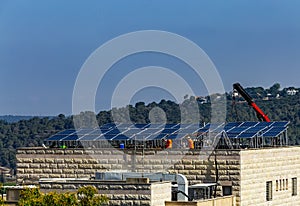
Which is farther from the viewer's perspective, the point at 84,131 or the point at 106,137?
the point at 84,131

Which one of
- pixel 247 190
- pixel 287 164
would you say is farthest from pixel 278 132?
pixel 247 190

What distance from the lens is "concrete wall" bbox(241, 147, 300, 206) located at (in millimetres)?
54156

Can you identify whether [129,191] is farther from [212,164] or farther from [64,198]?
[212,164]

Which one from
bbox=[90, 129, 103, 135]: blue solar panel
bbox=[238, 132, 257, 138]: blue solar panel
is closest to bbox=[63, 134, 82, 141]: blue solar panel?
bbox=[90, 129, 103, 135]: blue solar panel

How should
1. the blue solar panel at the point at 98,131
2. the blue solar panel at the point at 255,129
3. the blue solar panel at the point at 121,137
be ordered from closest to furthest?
the blue solar panel at the point at 121,137
the blue solar panel at the point at 255,129
the blue solar panel at the point at 98,131

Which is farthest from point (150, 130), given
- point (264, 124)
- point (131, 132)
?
point (264, 124)

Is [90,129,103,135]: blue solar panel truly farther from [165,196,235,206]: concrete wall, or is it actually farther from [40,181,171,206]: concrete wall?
[40,181,171,206]: concrete wall

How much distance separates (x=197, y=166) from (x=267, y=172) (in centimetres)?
400

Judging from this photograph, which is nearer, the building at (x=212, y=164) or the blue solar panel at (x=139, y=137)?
the building at (x=212, y=164)

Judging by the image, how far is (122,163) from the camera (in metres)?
56.0

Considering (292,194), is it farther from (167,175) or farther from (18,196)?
(18,196)

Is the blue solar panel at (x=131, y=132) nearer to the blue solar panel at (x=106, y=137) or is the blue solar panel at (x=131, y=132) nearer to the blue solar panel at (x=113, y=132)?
the blue solar panel at (x=113, y=132)

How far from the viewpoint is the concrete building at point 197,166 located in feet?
177

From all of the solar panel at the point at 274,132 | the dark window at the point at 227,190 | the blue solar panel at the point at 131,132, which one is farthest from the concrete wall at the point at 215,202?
the blue solar panel at the point at 131,132
